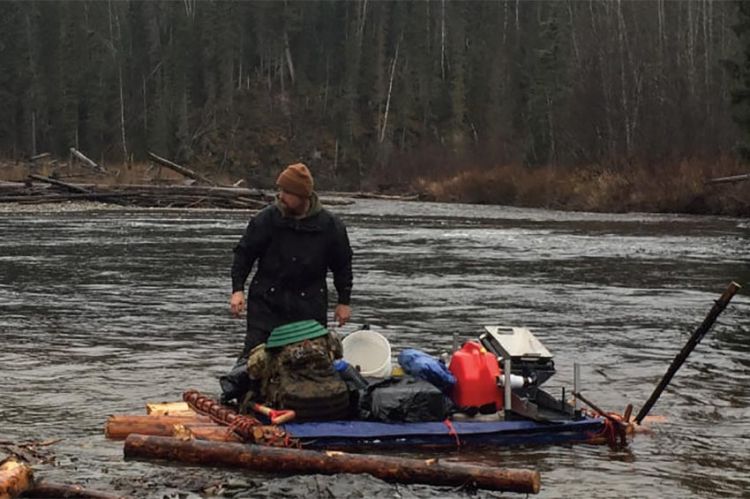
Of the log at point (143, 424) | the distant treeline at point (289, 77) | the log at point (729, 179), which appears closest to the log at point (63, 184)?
the log at point (729, 179)

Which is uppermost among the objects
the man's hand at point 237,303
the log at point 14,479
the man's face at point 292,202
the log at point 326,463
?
the man's face at point 292,202

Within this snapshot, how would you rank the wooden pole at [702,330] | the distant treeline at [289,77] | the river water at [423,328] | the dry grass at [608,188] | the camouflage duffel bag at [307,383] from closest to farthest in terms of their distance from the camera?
the river water at [423,328], the wooden pole at [702,330], the camouflage duffel bag at [307,383], the dry grass at [608,188], the distant treeline at [289,77]

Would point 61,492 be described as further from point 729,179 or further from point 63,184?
point 63,184

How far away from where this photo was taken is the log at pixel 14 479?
20.5 ft

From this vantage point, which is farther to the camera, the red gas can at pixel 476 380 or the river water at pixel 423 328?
the red gas can at pixel 476 380

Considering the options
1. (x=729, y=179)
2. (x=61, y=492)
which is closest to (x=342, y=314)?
(x=61, y=492)

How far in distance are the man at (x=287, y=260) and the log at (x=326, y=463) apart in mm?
1328

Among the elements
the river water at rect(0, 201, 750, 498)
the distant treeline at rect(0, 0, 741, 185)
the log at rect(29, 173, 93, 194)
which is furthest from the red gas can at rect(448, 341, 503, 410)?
the distant treeline at rect(0, 0, 741, 185)

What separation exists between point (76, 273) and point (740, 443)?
1410cm

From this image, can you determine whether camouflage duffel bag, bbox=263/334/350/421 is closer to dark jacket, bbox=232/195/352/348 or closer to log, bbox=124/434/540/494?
dark jacket, bbox=232/195/352/348

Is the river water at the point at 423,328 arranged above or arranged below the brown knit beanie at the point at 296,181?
below

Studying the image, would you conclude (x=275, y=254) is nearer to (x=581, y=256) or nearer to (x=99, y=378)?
(x=99, y=378)

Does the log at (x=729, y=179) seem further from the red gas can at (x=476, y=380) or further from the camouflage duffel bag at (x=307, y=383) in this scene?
the camouflage duffel bag at (x=307, y=383)

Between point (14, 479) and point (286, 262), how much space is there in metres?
2.78
